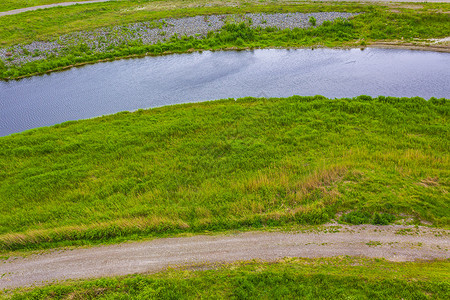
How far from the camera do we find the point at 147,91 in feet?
119

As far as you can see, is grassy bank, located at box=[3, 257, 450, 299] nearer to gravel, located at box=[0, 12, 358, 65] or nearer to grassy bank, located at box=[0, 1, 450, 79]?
grassy bank, located at box=[0, 1, 450, 79]

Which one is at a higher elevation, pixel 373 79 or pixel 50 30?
pixel 50 30

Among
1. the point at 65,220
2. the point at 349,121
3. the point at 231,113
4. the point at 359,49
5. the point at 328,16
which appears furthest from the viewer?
the point at 328,16

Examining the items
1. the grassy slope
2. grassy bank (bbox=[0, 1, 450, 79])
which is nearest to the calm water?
grassy bank (bbox=[0, 1, 450, 79])

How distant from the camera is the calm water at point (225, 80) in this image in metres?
33.2

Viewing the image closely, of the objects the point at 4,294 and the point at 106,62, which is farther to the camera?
the point at 106,62

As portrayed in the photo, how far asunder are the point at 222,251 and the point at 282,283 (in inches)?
148

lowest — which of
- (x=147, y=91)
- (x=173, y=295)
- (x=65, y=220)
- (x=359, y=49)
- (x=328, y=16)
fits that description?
(x=173, y=295)

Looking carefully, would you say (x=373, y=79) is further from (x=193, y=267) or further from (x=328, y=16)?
(x=193, y=267)

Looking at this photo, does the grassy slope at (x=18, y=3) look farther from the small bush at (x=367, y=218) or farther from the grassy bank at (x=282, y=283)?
the small bush at (x=367, y=218)

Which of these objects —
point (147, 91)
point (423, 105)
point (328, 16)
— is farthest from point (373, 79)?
point (147, 91)

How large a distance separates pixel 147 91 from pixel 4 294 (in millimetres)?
27146

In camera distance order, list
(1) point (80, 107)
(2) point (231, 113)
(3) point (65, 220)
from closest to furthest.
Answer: (3) point (65, 220) → (2) point (231, 113) → (1) point (80, 107)

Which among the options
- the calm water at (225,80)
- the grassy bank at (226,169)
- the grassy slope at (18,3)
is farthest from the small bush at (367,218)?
the grassy slope at (18,3)
